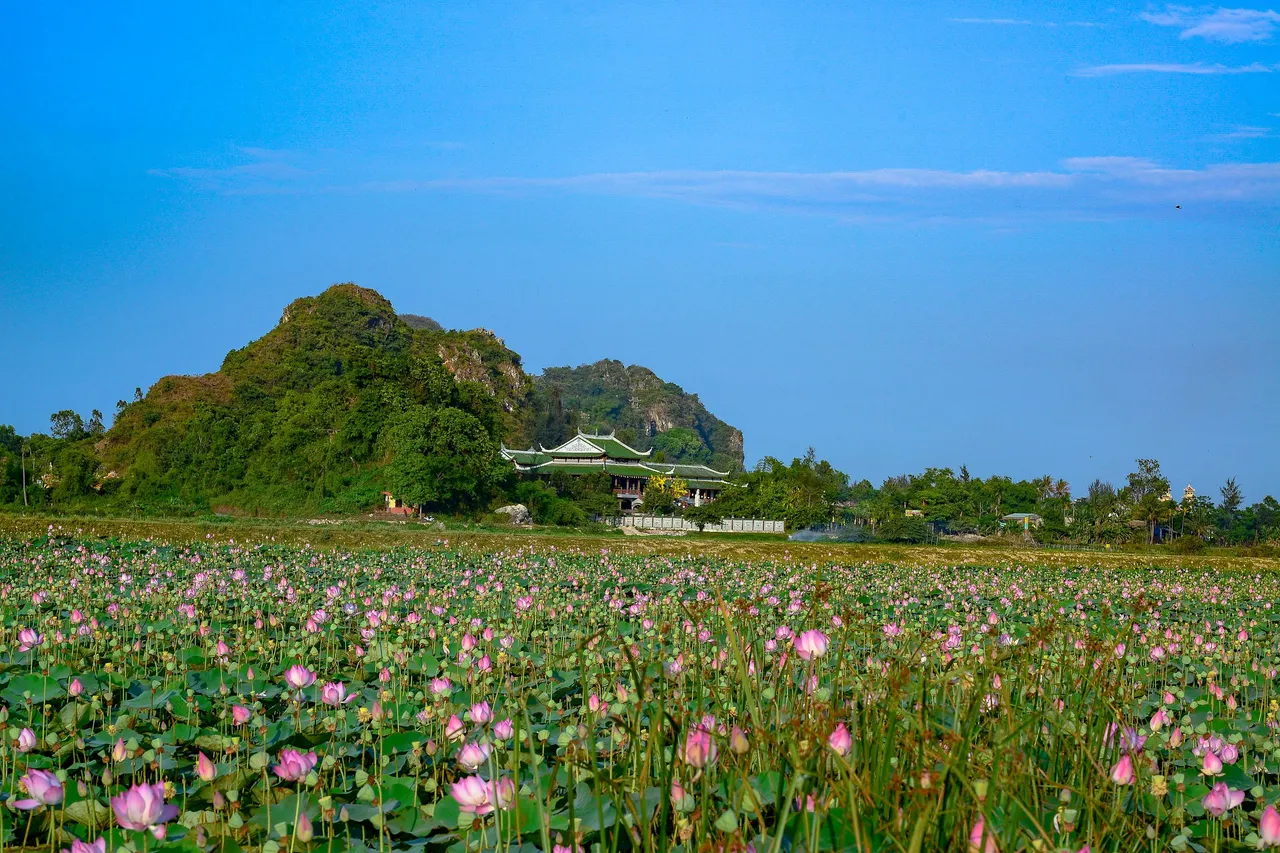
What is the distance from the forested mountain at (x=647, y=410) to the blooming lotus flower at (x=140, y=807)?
329 ft

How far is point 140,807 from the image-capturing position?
2195 millimetres

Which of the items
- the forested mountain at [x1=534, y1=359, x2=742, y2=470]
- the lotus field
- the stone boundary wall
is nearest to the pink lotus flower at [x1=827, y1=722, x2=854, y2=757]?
the lotus field

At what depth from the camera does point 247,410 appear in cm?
4031

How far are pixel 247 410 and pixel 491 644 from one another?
37926 mm

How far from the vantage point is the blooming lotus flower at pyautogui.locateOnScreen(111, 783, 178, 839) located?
2180mm

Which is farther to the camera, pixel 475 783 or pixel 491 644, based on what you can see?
pixel 491 644

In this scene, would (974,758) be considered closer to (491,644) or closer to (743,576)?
(491,644)

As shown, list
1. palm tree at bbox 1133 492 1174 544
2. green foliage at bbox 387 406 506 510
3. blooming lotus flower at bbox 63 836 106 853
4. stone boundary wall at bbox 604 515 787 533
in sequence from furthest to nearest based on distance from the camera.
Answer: stone boundary wall at bbox 604 515 787 533 < palm tree at bbox 1133 492 1174 544 < green foliage at bbox 387 406 506 510 < blooming lotus flower at bbox 63 836 106 853

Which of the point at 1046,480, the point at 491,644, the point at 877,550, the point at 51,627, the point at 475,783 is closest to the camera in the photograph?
the point at 475,783

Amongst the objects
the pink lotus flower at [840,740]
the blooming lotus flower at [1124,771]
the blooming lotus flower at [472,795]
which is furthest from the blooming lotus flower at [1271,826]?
the blooming lotus flower at [472,795]

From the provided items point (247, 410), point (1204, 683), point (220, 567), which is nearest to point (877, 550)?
point (220, 567)

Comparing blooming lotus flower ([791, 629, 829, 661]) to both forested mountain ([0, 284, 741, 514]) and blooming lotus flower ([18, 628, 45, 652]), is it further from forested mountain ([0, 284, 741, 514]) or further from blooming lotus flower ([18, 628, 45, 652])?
forested mountain ([0, 284, 741, 514])

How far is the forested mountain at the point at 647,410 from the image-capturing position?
361 feet

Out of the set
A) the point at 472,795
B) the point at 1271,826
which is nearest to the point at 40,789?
the point at 472,795
